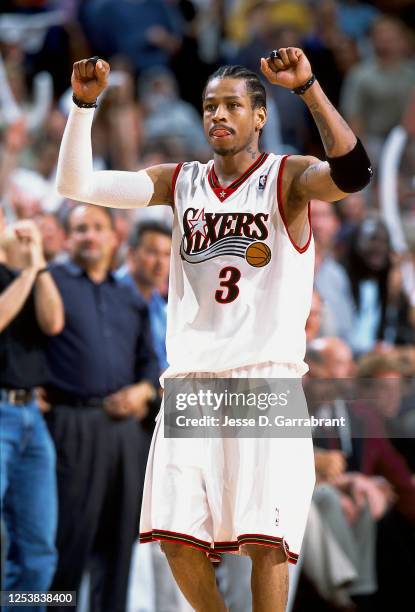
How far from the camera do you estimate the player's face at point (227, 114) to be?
4.93 metres

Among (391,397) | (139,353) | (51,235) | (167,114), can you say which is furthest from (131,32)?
(391,397)

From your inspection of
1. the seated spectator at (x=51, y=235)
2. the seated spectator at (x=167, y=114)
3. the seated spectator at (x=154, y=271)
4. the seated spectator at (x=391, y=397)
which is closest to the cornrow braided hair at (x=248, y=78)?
the seated spectator at (x=391, y=397)

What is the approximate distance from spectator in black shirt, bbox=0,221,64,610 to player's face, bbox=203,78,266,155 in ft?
6.02

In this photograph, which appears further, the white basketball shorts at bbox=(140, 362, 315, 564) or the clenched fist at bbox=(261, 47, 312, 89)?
the white basketball shorts at bbox=(140, 362, 315, 564)

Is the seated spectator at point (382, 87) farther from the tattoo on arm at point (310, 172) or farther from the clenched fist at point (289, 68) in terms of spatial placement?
the clenched fist at point (289, 68)

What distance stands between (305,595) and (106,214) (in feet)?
8.96

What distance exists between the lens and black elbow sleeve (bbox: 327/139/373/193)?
4.65m

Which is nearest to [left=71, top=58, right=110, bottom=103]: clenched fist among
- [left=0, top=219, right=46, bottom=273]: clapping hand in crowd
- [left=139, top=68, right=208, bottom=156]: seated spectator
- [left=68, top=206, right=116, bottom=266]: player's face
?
[left=0, top=219, right=46, bottom=273]: clapping hand in crowd

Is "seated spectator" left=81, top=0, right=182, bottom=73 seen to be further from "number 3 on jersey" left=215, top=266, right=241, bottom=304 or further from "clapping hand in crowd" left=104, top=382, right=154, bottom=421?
"number 3 on jersey" left=215, top=266, right=241, bottom=304

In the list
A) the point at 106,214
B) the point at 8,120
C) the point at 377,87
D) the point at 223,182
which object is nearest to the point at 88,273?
the point at 106,214

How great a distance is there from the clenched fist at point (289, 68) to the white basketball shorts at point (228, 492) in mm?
1392

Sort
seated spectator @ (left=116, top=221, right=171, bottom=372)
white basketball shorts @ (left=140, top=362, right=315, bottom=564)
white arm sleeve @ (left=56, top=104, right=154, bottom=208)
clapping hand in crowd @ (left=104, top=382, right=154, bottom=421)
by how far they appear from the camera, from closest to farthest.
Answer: white basketball shorts @ (left=140, top=362, right=315, bottom=564) → white arm sleeve @ (left=56, top=104, right=154, bottom=208) → clapping hand in crowd @ (left=104, top=382, right=154, bottom=421) → seated spectator @ (left=116, top=221, right=171, bottom=372)

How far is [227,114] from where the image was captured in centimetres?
493

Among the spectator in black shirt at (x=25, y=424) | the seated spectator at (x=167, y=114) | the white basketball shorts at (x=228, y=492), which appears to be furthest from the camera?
the seated spectator at (x=167, y=114)
